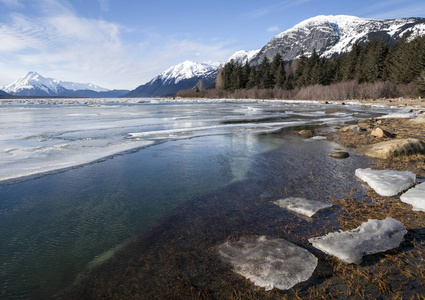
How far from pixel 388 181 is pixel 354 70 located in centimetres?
7782

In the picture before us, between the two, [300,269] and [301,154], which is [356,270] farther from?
[301,154]

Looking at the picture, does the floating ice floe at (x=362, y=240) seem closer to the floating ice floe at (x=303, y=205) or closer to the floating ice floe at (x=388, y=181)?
the floating ice floe at (x=303, y=205)

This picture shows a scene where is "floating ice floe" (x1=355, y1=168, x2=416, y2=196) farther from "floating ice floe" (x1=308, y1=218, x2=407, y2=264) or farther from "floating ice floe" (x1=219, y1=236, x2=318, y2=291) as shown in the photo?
"floating ice floe" (x1=219, y1=236, x2=318, y2=291)

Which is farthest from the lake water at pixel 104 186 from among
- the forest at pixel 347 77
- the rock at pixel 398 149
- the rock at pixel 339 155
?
the forest at pixel 347 77

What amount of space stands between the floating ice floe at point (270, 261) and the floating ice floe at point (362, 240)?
45 centimetres

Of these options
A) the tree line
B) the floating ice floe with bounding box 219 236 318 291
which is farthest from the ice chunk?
the tree line

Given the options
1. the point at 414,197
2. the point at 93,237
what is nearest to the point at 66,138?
the point at 93,237

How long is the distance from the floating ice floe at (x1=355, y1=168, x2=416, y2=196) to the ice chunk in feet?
1.01

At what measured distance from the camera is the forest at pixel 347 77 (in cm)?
5412

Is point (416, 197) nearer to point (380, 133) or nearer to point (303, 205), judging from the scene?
point (303, 205)

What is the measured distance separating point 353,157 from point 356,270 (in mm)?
7723

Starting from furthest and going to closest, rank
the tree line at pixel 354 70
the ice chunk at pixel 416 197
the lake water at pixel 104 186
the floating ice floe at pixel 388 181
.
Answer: the tree line at pixel 354 70, the floating ice floe at pixel 388 181, the ice chunk at pixel 416 197, the lake water at pixel 104 186

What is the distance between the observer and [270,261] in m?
3.93

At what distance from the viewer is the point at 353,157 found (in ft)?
33.9
